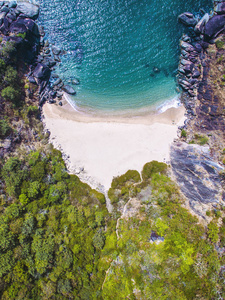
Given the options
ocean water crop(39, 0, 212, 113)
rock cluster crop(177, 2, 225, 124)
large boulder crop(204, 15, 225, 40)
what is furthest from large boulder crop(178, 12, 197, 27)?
large boulder crop(204, 15, 225, 40)

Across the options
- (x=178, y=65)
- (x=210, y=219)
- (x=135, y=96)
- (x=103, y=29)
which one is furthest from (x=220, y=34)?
(x=210, y=219)

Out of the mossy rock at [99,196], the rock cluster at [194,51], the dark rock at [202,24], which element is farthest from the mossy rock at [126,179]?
the dark rock at [202,24]

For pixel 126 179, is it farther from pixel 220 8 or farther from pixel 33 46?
pixel 220 8

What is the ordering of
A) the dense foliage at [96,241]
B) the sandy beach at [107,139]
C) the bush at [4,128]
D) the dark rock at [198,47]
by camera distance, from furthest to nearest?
the sandy beach at [107,139] → the dark rock at [198,47] → the bush at [4,128] → the dense foliage at [96,241]

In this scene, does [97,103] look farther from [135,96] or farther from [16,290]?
[16,290]

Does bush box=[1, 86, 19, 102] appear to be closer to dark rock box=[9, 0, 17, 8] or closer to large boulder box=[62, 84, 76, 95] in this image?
large boulder box=[62, 84, 76, 95]

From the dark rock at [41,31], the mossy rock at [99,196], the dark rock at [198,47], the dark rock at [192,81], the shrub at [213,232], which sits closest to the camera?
the shrub at [213,232]

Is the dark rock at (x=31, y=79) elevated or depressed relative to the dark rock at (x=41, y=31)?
depressed

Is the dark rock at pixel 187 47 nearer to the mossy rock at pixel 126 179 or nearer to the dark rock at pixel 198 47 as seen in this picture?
the dark rock at pixel 198 47
